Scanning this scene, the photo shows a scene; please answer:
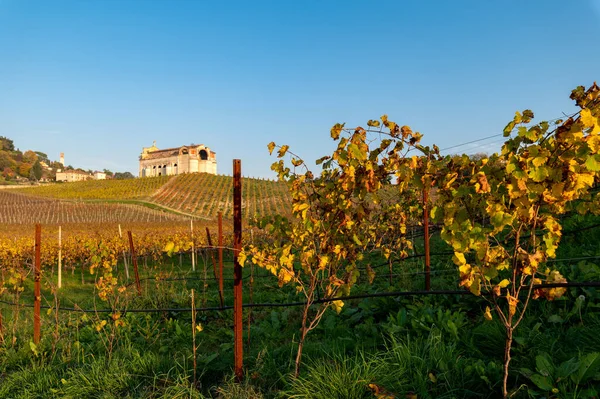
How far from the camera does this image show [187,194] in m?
56.5

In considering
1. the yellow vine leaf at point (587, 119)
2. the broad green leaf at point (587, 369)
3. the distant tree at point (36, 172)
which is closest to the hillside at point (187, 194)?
the broad green leaf at point (587, 369)

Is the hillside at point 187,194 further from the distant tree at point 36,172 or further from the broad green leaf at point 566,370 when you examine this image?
the distant tree at point 36,172

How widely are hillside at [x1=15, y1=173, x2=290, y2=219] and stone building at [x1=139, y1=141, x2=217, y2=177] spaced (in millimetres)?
13779

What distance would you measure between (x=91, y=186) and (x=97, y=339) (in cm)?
7128

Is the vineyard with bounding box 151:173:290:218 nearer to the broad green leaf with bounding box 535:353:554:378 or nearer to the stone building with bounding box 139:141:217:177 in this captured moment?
the stone building with bounding box 139:141:217:177

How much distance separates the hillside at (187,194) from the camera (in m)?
47.5

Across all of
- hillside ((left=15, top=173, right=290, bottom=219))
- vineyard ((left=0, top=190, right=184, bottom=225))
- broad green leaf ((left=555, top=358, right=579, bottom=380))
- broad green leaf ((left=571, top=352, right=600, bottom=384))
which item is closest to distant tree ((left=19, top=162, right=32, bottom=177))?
hillside ((left=15, top=173, right=290, bottom=219))

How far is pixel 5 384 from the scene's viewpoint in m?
4.11


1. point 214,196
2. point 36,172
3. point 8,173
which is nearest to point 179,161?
point 214,196

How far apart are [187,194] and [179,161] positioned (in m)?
33.7

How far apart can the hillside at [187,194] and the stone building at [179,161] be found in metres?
13.8

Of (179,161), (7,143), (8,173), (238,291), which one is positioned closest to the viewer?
(238,291)

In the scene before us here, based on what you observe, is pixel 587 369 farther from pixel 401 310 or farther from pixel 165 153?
pixel 165 153

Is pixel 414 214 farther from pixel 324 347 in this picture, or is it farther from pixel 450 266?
pixel 324 347
